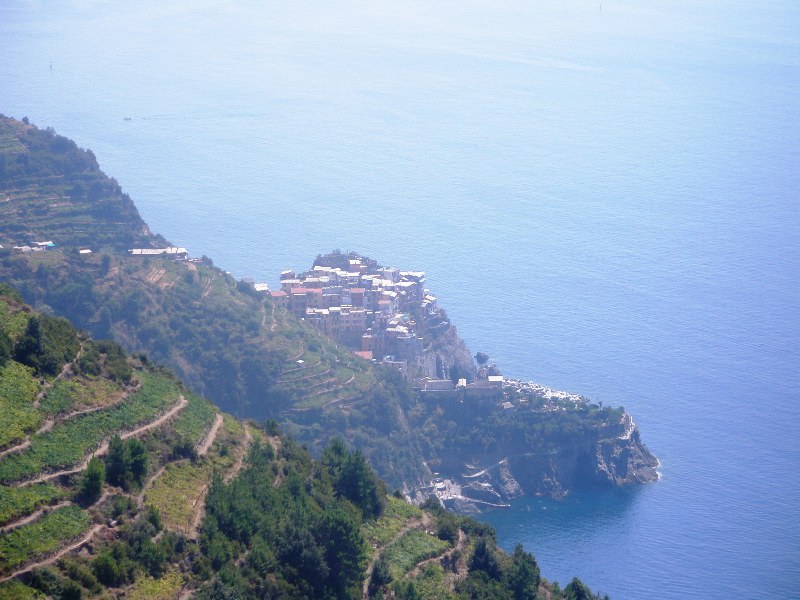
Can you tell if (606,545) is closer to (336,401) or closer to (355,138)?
(336,401)

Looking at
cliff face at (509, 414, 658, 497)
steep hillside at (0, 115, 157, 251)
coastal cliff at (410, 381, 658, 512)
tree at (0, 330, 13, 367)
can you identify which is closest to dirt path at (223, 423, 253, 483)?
tree at (0, 330, 13, 367)

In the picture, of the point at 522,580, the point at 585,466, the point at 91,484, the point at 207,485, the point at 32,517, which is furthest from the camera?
the point at 585,466

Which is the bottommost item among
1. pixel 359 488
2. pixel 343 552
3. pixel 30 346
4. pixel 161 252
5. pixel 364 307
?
pixel 364 307

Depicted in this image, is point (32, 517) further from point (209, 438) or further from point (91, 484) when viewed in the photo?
point (209, 438)

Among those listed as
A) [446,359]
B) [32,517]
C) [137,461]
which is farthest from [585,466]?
[32,517]

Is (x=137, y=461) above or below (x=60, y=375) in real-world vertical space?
below

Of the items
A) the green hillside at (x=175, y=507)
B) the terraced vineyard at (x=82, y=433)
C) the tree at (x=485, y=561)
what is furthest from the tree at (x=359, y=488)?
the terraced vineyard at (x=82, y=433)

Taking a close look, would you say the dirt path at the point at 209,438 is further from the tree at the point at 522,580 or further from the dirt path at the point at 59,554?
the tree at the point at 522,580

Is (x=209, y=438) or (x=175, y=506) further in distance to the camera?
(x=209, y=438)
